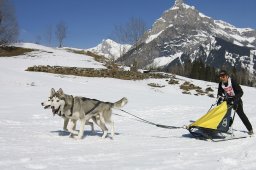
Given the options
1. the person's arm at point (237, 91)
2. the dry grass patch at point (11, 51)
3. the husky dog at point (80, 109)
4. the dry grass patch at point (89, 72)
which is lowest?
the husky dog at point (80, 109)

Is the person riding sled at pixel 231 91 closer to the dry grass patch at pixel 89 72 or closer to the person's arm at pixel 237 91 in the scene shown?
the person's arm at pixel 237 91

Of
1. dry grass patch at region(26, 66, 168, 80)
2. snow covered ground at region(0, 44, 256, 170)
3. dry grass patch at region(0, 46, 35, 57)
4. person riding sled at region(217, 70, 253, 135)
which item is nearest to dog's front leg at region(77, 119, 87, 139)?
snow covered ground at region(0, 44, 256, 170)

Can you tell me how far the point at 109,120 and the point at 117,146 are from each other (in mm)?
1328

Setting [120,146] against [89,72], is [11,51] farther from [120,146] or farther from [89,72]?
[120,146]

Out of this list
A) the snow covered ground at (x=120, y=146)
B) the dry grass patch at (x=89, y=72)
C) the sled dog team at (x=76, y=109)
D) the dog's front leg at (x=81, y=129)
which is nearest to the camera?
the snow covered ground at (x=120, y=146)

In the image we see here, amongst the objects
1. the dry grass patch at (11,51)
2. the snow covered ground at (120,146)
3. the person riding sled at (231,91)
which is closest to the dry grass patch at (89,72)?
the dry grass patch at (11,51)

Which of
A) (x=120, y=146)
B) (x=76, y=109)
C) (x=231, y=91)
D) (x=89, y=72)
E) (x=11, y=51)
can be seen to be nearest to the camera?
(x=120, y=146)

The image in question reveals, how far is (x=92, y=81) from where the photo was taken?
33.2m

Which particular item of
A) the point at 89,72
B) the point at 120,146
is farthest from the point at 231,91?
the point at 89,72

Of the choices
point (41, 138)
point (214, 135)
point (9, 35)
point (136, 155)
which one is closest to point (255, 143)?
point (214, 135)

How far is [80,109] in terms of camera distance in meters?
10.3

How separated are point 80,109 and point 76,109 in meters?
0.12

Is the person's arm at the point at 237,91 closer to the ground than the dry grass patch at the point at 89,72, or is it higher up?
closer to the ground

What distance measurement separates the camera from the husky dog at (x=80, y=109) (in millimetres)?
10086
